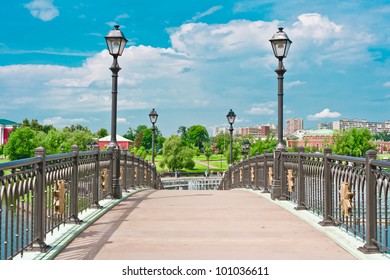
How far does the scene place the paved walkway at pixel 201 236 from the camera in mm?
5590

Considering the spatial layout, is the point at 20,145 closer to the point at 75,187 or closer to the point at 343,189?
the point at 75,187

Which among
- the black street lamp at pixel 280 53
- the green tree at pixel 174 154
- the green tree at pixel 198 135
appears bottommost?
the green tree at pixel 174 154

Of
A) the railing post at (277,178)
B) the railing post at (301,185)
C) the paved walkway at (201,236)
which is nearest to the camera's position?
the paved walkway at (201,236)

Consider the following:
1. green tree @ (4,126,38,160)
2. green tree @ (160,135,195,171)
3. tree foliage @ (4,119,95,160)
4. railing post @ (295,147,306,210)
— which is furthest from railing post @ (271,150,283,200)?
green tree @ (4,126,38,160)

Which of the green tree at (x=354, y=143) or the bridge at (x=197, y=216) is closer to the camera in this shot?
the bridge at (x=197, y=216)

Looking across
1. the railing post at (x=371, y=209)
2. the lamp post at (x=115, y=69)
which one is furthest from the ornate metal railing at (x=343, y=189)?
the lamp post at (x=115, y=69)

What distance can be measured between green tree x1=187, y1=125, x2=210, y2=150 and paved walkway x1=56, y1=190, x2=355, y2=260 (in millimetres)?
172948

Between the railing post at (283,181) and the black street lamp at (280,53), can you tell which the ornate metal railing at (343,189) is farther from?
the black street lamp at (280,53)

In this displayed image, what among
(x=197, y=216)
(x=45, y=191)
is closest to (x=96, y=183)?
(x=197, y=216)

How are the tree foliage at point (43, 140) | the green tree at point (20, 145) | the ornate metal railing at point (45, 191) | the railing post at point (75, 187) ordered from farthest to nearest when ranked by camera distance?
1. the green tree at point (20, 145)
2. the tree foliage at point (43, 140)
3. the railing post at point (75, 187)
4. the ornate metal railing at point (45, 191)

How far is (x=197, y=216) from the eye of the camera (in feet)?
28.4

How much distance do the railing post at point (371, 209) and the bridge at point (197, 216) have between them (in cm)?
1

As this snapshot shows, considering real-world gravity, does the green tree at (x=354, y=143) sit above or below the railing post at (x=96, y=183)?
above

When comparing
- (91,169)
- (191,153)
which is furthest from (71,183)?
(191,153)
